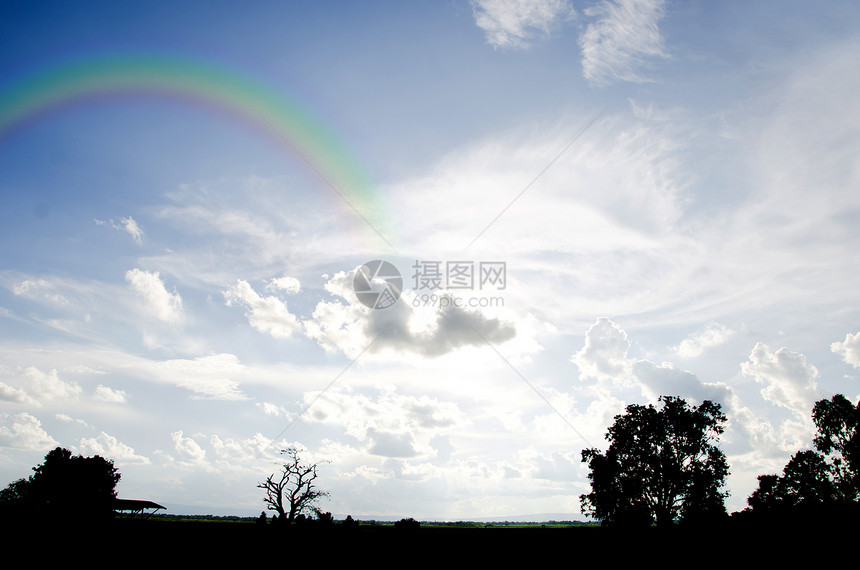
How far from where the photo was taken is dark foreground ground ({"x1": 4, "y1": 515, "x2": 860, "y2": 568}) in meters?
13.5

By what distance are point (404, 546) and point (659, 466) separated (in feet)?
143

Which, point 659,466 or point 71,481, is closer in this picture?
point 659,466

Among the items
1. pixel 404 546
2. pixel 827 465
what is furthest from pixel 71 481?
pixel 827 465

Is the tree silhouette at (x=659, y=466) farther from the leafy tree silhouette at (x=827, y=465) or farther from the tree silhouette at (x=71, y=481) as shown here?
the tree silhouette at (x=71, y=481)

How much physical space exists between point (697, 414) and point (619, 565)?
4433 cm

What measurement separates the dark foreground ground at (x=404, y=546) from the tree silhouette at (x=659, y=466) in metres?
35.6

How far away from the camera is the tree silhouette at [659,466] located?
47.8m

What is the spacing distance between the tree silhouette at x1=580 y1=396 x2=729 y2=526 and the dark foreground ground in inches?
1401

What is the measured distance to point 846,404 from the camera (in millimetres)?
45938

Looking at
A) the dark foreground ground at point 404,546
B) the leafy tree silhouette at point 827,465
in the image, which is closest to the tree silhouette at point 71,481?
the dark foreground ground at point 404,546

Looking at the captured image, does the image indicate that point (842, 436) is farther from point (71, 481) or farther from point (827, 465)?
point (71, 481)

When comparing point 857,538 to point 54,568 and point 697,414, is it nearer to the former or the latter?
point 54,568

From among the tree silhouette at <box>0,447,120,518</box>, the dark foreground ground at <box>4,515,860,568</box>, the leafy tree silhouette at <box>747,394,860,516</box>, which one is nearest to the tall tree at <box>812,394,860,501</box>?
the leafy tree silhouette at <box>747,394,860,516</box>

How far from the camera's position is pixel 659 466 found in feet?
161
